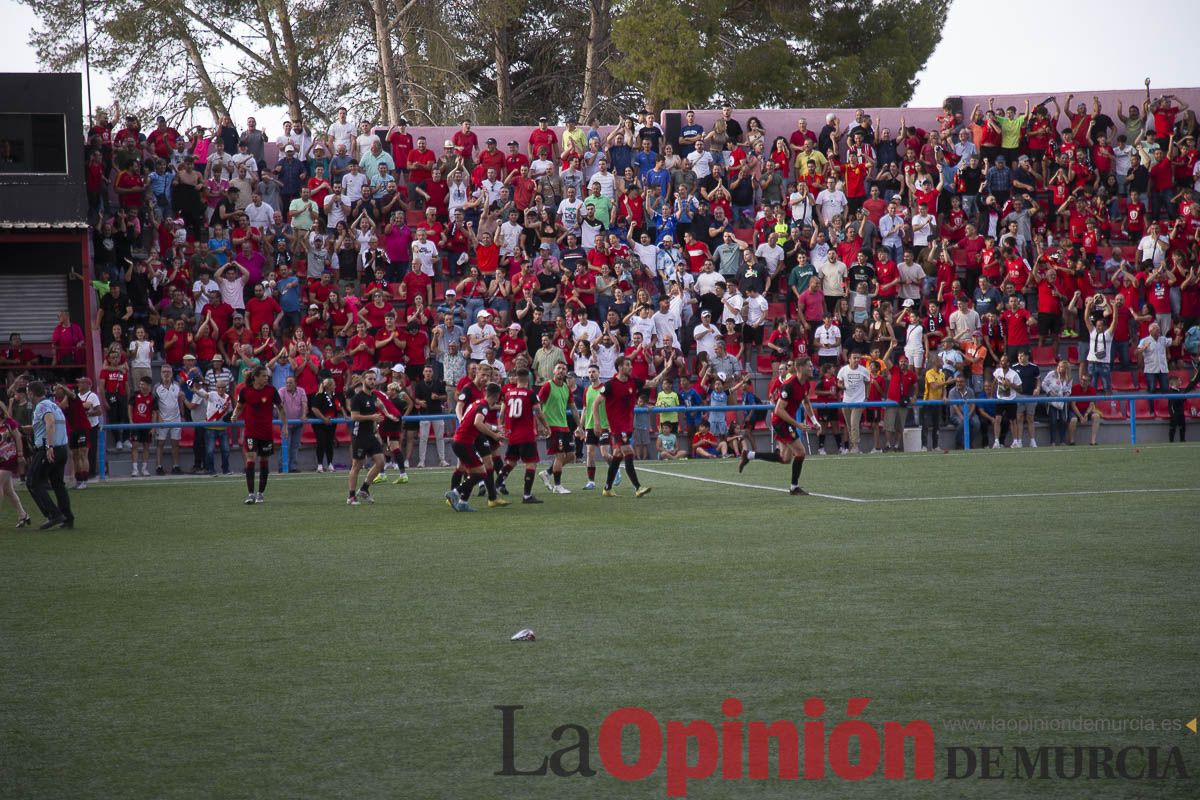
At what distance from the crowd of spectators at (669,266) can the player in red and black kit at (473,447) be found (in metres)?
5.95

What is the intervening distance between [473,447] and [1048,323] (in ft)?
49.5

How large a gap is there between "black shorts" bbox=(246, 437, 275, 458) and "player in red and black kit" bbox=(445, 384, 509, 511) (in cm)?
293

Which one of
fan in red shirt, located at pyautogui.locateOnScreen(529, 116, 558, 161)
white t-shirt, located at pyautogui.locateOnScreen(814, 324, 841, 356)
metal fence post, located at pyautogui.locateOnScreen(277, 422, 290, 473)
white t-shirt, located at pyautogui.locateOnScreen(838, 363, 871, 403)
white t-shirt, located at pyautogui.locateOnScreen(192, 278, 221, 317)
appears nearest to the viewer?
metal fence post, located at pyautogui.locateOnScreen(277, 422, 290, 473)

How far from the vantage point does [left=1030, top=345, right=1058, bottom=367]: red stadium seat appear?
86.0 ft

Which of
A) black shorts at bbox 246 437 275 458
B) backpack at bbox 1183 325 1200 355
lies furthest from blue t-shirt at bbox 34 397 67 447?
backpack at bbox 1183 325 1200 355

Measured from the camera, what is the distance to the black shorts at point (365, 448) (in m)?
17.2

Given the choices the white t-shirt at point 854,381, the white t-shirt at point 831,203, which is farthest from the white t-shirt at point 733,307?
the white t-shirt at point 831,203

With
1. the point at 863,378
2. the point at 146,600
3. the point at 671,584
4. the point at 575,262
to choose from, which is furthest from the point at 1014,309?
the point at 146,600

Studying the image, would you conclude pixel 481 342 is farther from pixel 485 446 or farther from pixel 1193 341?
pixel 1193 341

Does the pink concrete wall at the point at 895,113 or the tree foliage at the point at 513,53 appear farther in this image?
the tree foliage at the point at 513,53

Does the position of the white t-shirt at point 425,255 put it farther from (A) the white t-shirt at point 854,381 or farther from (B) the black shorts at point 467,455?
(B) the black shorts at point 467,455

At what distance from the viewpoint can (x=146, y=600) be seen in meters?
10.0

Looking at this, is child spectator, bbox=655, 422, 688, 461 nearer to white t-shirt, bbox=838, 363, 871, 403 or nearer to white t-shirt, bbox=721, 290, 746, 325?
white t-shirt, bbox=721, 290, 746, 325

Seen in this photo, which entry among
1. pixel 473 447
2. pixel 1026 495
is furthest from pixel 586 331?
pixel 1026 495
